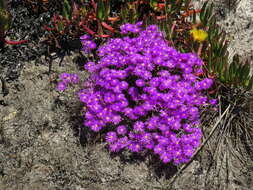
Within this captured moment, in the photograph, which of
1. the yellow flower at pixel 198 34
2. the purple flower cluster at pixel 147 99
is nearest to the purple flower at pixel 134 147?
the purple flower cluster at pixel 147 99

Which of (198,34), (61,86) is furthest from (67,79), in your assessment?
(198,34)

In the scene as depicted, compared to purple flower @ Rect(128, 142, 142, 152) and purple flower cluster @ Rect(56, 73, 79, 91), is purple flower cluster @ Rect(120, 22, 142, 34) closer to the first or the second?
purple flower cluster @ Rect(56, 73, 79, 91)

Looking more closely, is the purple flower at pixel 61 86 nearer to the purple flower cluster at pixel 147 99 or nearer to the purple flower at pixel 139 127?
the purple flower cluster at pixel 147 99

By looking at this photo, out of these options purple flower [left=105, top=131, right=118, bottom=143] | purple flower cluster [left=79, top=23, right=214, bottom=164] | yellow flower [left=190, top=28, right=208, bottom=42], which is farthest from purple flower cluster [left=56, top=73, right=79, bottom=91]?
yellow flower [left=190, top=28, right=208, bottom=42]

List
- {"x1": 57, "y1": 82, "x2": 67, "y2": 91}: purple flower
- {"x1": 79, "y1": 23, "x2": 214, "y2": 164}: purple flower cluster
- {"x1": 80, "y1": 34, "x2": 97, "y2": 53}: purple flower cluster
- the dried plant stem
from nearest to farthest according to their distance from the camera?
{"x1": 79, "y1": 23, "x2": 214, "y2": 164}: purple flower cluster, the dried plant stem, {"x1": 57, "y1": 82, "x2": 67, "y2": 91}: purple flower, {"x1": 80, "y1": 34, "x2": 97, "y2": 53}: purple flower cluster

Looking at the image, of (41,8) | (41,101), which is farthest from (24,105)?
(41,8)

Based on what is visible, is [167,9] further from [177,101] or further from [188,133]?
[188,133]
